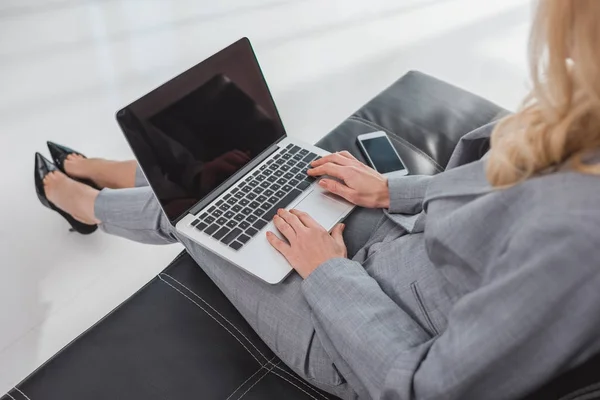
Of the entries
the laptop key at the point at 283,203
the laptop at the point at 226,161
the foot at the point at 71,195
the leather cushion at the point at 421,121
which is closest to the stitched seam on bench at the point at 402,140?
the leather cushion at the point at 421,121

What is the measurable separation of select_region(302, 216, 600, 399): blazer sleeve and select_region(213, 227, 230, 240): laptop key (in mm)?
341

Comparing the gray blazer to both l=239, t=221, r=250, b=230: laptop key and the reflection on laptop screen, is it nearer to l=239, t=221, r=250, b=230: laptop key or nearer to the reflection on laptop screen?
l=239, t=221, r=250, b=230: laptop key

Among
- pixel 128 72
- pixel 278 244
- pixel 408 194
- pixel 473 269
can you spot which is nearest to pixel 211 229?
pixel 278 244

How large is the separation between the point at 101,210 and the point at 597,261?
3.31 feet

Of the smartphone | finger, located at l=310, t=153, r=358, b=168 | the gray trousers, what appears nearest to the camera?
the gray trousers

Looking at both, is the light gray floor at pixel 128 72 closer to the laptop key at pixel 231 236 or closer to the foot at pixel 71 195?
the foot at pixel 71 195

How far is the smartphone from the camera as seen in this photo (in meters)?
1.19

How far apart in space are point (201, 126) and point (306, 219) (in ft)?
0.88

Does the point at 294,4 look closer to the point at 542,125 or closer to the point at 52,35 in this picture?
the point at 52,35

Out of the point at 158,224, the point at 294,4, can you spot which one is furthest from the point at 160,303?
the point at 294,4

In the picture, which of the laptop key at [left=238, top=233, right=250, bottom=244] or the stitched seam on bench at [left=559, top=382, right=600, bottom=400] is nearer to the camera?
the stitched seam on bench at [left=559, top=382, right=600, bottom=400]

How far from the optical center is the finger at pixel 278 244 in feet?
3.05

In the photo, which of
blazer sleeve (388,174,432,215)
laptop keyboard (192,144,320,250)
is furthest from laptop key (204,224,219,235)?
blazer sleeve (388,174,432,215)

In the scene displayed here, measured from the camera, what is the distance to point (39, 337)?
4.26 feet
